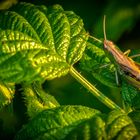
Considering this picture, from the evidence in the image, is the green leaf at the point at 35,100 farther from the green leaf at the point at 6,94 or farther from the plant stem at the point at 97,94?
the plant stem at the point at 97,94

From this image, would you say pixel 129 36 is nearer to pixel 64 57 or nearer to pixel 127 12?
pixel 127 12

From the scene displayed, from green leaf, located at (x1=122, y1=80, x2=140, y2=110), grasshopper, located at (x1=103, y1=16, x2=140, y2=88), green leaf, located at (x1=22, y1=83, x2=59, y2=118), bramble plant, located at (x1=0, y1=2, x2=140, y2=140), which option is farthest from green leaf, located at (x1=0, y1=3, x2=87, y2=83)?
grasshopper, located at (x1=103, y1=16, x2=140, y2=88)

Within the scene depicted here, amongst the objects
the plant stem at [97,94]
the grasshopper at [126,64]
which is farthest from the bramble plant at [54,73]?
the grasshopper at [126,64]

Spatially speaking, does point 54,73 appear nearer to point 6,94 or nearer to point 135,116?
point 6,94

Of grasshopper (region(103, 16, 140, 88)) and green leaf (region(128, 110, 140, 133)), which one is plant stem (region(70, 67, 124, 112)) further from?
grasshopper (region(103, 16, 140, 88))

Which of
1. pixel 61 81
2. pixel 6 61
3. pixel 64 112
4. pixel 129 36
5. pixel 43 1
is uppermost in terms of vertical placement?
pixel 6 61

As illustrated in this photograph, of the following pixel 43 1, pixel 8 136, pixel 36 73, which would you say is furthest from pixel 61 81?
pixel 36 73
